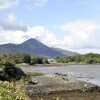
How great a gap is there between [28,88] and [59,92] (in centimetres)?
429

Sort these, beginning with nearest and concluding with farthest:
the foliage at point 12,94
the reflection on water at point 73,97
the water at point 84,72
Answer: the foliage at point 12,94, the reflection on water at point 73,97, the water at point 84,72

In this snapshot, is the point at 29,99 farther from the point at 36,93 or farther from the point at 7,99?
the point at 7,99

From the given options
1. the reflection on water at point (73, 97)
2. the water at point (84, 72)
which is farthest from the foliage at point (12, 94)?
the water at point (84, 72)

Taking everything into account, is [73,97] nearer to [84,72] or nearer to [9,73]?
[9,73]

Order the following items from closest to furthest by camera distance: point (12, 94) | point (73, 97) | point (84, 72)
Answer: point (12, 94), point (73, 97), point (84, 72)

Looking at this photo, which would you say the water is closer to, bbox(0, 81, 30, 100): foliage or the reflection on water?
the reflection on water

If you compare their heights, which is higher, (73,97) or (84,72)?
(84,72)

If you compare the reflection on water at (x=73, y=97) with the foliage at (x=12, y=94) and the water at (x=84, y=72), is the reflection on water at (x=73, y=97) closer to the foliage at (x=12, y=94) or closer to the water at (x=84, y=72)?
the foliage at (x=12, y=94)

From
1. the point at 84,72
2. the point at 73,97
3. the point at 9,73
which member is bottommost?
the point at 73,97

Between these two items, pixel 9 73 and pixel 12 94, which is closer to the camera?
pixel 12 94

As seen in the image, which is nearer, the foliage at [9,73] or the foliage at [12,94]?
the foliage at [12,94]

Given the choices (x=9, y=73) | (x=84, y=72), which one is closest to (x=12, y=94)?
(x=9, y=73)

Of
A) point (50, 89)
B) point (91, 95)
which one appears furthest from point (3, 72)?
point (91, 95)

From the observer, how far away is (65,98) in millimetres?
44031
